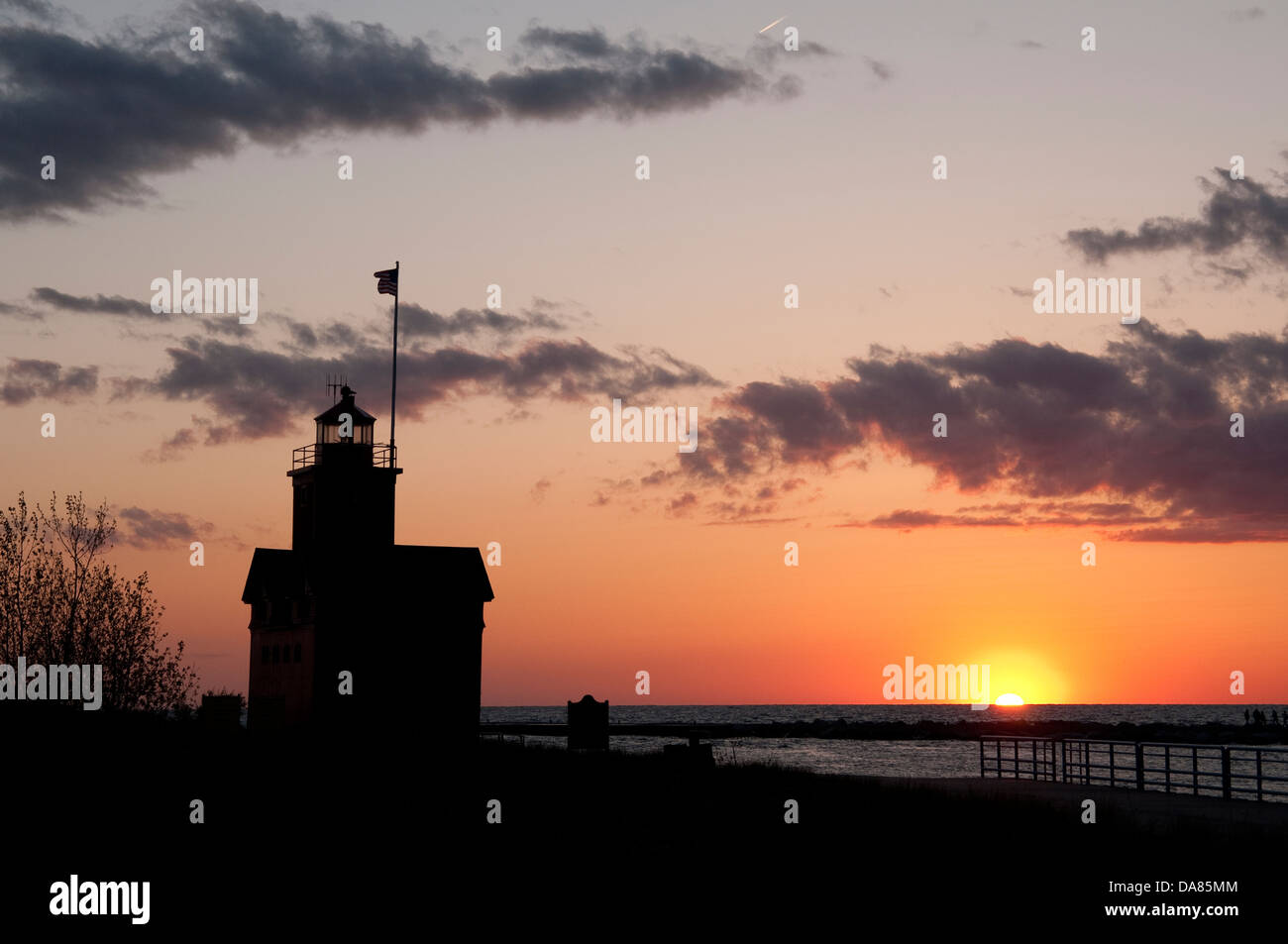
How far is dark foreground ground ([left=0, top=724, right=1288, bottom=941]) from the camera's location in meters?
19.3

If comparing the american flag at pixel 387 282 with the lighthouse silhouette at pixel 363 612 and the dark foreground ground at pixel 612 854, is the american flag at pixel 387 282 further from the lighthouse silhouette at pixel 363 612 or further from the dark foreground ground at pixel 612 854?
the dark foreground ground at pixel 612 854

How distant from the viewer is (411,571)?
→ 2126 inches

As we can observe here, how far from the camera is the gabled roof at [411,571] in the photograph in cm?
5341

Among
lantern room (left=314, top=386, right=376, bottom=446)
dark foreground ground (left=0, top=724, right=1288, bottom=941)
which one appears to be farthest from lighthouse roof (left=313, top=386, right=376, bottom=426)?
dark foreground ground (left=0, top=724, right=1288, bottom=941)

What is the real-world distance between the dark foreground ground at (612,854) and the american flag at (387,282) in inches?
1013
